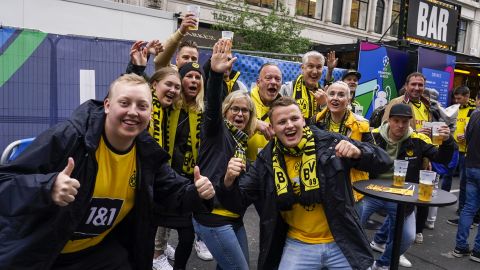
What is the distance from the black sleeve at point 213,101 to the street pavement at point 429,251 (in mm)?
1904

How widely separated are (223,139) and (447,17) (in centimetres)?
1075

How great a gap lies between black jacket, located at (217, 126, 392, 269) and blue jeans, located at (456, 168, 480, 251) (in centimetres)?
276

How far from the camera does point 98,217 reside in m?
2.27

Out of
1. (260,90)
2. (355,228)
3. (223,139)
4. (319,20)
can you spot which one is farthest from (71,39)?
(319,20)

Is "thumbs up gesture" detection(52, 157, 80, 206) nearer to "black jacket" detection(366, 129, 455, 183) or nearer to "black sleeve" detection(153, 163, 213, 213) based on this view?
"black sleeve" detection(153, 163, 213, 213)

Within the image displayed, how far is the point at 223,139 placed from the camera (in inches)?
123

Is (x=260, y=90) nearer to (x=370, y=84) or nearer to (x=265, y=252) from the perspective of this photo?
(x=265, y=252)

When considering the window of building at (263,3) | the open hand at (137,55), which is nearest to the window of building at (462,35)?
the window of building at (263,3)

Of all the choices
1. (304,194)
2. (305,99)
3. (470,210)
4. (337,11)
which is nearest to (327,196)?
(304,194)

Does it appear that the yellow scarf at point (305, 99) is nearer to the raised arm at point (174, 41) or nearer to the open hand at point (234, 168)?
the raised arm at point (174, 41)

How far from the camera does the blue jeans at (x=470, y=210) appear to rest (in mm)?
4934

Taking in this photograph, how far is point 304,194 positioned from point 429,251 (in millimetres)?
3377

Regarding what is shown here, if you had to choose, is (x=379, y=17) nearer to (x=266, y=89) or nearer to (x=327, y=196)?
(x=266, y=89)

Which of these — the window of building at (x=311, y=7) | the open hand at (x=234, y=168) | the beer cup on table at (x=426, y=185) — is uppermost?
the window of building at (x=311, y=7)
